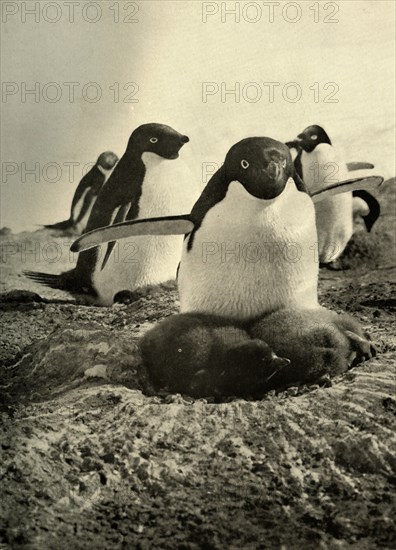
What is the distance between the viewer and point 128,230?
2.41 meters

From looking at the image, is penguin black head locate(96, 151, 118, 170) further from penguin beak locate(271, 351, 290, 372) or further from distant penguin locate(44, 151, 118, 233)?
penguin beak locate(271, 351, 290, 372)

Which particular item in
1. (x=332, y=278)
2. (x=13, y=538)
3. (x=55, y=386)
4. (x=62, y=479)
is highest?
(x=332, y=278)

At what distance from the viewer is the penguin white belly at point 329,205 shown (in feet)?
7.86

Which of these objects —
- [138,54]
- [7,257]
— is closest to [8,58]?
[138,54]

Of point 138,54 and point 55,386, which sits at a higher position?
point 138,54

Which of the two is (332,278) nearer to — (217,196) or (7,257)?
(217,196)

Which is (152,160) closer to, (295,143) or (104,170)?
(104,170)

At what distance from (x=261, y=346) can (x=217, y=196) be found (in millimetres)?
442

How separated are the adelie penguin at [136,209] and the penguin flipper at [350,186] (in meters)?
0.39

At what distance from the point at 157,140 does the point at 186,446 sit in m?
0.90

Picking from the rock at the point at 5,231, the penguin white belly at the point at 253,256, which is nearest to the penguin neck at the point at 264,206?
the penguin white belly at the point at 253,256

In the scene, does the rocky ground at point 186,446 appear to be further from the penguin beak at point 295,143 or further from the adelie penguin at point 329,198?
the penguin beak at point 295,143

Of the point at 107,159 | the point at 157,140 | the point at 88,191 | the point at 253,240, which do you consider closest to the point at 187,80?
the point at 157,140

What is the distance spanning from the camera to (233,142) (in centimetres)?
235
